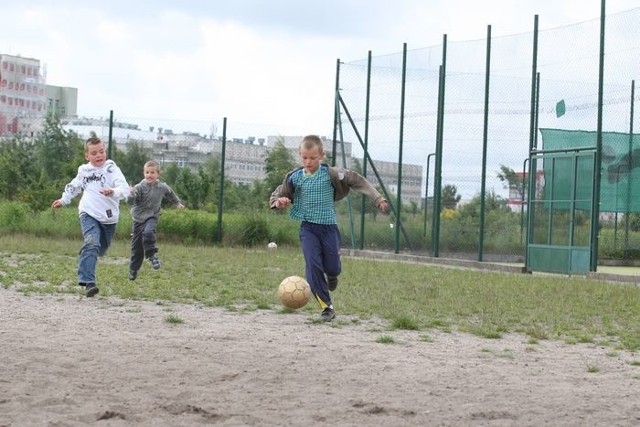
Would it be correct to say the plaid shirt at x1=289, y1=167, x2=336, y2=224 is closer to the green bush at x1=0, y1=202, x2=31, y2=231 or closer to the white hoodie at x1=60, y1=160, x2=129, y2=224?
the white hoodie at x1=60, y1=160, x2=129, y2=224

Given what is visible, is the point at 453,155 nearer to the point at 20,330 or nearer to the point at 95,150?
the point at 95,150

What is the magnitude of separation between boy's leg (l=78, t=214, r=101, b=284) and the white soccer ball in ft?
6.86

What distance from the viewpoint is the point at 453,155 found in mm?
21094

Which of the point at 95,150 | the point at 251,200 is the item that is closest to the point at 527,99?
the point at 251,200

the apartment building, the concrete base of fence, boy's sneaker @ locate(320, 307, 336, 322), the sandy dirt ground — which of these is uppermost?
the apartment building

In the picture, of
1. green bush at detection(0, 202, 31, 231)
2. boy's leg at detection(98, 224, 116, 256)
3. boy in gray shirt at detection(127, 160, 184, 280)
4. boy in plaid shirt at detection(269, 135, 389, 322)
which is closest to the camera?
boy in plaid shirt at detection(269, 135, 389, 322)

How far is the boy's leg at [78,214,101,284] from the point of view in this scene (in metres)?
10.9

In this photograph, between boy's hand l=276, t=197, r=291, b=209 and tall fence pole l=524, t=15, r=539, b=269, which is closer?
boy's hand l=276, t=197, r=291, b=209

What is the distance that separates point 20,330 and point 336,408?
338 centimetres

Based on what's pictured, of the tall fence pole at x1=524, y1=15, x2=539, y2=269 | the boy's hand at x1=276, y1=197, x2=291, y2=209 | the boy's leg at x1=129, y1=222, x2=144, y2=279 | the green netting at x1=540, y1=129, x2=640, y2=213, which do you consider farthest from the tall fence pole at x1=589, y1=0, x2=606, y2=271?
the boy's hand at x1=276, y1=197, x2=291, y2=209

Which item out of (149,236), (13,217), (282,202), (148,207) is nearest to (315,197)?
(282,202)

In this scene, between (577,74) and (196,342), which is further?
(577,74)

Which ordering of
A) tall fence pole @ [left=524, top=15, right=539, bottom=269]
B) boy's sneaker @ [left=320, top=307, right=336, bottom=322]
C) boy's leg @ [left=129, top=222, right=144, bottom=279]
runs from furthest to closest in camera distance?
tall fence pole @ [left=524, top=15, right=539, bottom=269]
boy's leg @ [left=129, top=222, right=144, bottom=279]
boy's sneaker @ [left=320, top=307, right=336, bottom=322]

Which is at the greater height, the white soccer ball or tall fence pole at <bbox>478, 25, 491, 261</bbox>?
tall fence pole at <bbox>478, 25, 491, 261</bbox>
